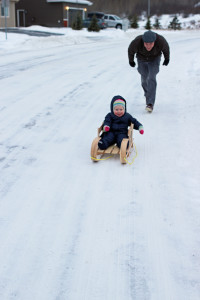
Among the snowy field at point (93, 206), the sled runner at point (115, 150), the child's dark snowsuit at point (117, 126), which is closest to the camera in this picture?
the snowy field at point (93, 206)

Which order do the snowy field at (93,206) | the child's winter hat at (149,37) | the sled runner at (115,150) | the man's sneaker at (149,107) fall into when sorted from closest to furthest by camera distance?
the snowy field at (93,206), the sled runner at (115,150), the child's winter hat at (149,37), the man's sneaker at (149,107)

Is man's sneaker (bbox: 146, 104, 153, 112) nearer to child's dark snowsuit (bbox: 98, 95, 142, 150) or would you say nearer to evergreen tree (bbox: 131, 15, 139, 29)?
child's dark snowsuit (bbox: 98, 95, 142, 150)

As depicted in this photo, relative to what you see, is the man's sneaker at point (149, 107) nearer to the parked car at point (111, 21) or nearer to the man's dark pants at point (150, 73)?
the man's dark pants at point (150, 73)

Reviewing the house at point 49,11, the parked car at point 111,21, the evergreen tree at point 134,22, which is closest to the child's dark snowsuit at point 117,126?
the parked car at point 111,21

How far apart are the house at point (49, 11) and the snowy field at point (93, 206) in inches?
1494

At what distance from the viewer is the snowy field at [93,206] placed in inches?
116

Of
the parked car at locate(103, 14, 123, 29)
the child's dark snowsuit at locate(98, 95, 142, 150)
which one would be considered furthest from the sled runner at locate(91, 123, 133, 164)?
the parked car at locate(103, 14, 123, 29)

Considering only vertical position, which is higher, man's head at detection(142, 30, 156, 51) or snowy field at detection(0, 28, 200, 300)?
man's head at detection(142, 30, 156, 51)

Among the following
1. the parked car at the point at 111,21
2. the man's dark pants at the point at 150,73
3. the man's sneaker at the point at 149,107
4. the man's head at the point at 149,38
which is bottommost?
the man's sneaker at the point at 149,107

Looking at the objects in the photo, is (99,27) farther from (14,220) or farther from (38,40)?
(14,220)

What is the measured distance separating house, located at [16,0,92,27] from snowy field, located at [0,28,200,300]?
38.0 metres

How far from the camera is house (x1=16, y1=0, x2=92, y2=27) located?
43875 mm

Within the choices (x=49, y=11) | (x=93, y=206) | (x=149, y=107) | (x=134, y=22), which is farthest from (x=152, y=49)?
(x=134, y=22)

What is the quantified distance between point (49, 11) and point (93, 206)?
4397 centimetres
